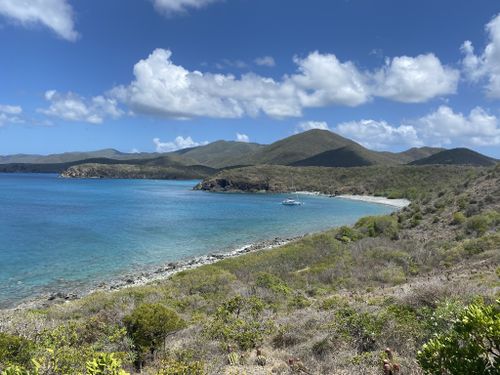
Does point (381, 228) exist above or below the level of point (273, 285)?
below

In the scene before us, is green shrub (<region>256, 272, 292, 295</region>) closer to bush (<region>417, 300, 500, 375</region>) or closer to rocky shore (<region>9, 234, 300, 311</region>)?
bush (<region>417, 300, 500, 375</region>)

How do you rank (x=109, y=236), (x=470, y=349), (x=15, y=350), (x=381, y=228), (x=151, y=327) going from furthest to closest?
1. (x=109, y=236)
2. (x=381, y=228)
3. (x=151, y=327)
4. (x=15, y=350)
5. (x=470, y=349)

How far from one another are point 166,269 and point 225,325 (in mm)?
25655

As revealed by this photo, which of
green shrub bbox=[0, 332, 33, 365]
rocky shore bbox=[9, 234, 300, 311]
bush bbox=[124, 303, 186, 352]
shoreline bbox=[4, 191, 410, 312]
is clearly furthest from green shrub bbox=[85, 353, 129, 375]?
rocky shore bbox=[9, 234, 300, 311]

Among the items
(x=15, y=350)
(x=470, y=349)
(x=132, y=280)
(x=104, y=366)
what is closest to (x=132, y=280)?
(x=132, y=280)

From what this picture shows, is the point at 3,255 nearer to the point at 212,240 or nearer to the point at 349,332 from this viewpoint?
the point at 212,240

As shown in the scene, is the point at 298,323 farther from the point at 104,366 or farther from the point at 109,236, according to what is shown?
the point at 109,236

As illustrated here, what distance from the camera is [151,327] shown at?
10.1m

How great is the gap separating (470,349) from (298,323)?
7734 millimetres

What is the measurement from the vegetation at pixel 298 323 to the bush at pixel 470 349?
12mm

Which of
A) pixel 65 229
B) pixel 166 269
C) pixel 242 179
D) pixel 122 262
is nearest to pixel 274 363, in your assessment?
pixel 166 269

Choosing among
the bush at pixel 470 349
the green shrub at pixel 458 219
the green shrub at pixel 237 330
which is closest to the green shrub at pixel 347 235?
the green shrub at pixel 458 219

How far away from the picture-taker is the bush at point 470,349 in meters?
4.20

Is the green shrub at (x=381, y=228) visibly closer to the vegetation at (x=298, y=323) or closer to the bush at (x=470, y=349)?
the vegetation at (x=298, y=323)
